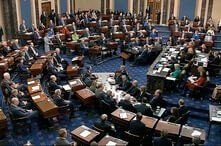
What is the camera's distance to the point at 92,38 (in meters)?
17.1

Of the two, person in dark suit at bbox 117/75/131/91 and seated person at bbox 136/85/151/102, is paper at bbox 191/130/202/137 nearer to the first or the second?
seated person at bbox 136/85/151/102

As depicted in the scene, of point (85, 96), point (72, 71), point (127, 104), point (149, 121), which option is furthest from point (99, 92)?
point (72, 71)

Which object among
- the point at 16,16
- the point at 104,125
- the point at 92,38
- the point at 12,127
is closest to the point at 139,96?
the point at 104,125

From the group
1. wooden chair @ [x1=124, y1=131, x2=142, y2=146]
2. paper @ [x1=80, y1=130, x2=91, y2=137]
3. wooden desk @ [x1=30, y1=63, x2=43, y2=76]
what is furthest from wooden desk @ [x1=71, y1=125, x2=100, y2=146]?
wooden desk @ [x1=30, y1=63, x2=43, y2=76]

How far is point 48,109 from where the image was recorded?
→ 9398 mm

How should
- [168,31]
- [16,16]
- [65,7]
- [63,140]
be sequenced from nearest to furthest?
1. [63,140]
2. [16,16]
3. [168,31]
4. [65,7]

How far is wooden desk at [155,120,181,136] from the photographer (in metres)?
8.12

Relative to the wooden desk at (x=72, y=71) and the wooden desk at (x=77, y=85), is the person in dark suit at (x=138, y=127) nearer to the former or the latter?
the wooden desk at (x=77, y=85)

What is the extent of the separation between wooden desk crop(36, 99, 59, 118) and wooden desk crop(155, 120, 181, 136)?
3144mm

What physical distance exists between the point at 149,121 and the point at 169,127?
23.7 inches

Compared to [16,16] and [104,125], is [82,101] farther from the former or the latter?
[16,16]

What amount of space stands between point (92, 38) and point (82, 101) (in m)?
7.09

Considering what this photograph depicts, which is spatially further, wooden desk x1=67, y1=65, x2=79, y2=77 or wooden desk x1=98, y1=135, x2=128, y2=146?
wooden desk x1=67, y1=65, x2=79, y2=77

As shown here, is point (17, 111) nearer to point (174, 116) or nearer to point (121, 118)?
point (121, 118)
